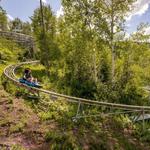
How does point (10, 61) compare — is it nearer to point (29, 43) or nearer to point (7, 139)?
point (29, 43)

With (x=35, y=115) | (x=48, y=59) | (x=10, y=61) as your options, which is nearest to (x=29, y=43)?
(x=10, y=61)

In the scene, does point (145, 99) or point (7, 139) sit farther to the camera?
point (145, 99)

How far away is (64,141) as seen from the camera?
1174 centimetres

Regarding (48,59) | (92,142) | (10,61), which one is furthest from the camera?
(10,61)

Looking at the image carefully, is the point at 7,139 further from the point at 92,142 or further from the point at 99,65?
the point at 99,65

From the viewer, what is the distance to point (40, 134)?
12320 mm

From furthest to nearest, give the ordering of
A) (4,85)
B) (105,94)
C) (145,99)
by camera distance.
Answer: (145,99)
(105,94)
(4,85)

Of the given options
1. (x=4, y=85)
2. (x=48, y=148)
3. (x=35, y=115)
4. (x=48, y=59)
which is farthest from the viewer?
(x=48, y=59)

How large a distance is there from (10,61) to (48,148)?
119 feet

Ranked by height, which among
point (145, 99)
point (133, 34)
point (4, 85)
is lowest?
point (145, 99)

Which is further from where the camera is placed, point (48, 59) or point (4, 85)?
point (48, 59)

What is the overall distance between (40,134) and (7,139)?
1377 millimetres

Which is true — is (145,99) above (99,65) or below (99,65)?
below

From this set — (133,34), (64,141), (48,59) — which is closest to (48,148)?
(64,141)
